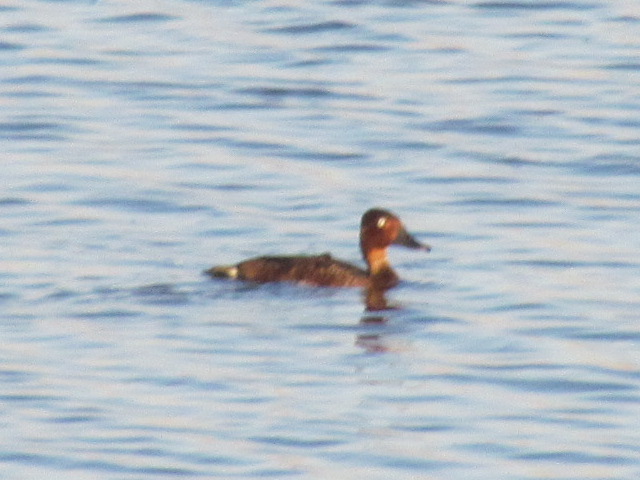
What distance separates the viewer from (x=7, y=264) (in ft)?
44.4

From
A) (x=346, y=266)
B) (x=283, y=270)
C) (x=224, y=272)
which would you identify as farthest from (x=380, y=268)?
(x=224, y=272)

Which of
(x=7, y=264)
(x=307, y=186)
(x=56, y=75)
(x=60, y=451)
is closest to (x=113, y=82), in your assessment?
(x=56, y=75)

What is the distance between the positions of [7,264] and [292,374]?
314cm

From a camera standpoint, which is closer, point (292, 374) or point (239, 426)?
point (239, 426)

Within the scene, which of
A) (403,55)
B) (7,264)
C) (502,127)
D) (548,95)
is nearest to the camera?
(7,264)

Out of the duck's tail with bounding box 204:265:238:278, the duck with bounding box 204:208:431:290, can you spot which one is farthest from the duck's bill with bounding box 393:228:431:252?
the duck's tail with bounding box 204:265:238:278

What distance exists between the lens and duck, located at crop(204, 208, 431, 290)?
13.2 metres

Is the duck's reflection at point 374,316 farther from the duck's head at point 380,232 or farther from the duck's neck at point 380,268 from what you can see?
the duck's head at point 380,232

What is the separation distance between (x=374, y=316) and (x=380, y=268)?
40.6 inches

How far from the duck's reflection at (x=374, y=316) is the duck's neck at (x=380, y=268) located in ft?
0.61

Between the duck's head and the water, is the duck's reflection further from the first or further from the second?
the duck's head

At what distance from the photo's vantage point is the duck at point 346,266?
518 inches

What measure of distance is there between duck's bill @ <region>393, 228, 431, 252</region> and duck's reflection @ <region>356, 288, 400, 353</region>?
0.47m

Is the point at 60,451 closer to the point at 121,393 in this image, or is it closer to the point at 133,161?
the point at 121,393
